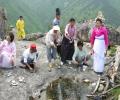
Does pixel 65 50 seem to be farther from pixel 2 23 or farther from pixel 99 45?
pixel 2 23

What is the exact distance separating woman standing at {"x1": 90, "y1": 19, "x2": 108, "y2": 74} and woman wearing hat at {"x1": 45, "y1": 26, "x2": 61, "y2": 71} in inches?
67.6

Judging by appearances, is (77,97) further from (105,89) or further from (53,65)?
(53,65)

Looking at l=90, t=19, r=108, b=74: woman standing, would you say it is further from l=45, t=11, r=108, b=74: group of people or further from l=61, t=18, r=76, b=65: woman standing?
A: l=61, t=18, r=76, b=65: woman standing

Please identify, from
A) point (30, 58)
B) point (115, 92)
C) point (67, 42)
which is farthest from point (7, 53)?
point (115, 92)

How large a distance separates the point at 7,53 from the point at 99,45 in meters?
4.36

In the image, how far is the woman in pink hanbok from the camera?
1986 centimetres

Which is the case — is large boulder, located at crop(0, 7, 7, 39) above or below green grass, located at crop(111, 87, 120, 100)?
above

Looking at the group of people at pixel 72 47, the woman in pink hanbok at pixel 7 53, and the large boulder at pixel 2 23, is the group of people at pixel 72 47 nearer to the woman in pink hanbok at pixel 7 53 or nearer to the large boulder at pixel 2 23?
the woman in pink hanbok at pixel 7 53

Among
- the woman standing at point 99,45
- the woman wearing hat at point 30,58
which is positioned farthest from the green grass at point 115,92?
the woman wearing hat at point 30,58

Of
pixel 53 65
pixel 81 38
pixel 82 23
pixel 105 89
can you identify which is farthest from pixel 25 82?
pixel 82 23

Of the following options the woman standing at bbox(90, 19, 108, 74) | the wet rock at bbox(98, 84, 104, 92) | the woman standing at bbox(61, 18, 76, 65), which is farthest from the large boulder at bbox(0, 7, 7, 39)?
the wet rock at bbox(98, 84, 104, 92)

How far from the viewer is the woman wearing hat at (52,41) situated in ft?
65.7

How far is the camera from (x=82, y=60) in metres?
20.5

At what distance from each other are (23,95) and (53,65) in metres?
3.59
